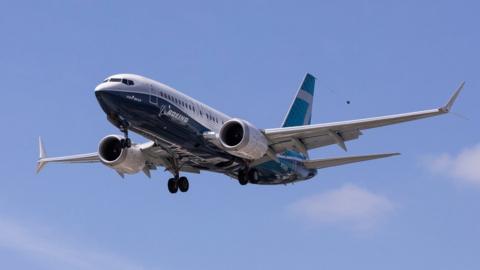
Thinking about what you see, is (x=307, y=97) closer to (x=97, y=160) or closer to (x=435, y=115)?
(x=97, y=160)

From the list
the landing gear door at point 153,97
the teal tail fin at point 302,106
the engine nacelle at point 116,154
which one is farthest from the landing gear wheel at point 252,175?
the teal tail fin at point 302,106

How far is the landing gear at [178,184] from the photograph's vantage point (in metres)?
60.6

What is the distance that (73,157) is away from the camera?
6506 centimetres

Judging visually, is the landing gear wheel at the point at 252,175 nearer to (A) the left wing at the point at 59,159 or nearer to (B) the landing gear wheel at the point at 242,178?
(B) the landing gear wheel at the point at 242,178

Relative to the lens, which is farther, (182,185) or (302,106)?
(302,106)

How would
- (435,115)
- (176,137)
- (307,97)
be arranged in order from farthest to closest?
(307,97) → (176,137) → (435,115)

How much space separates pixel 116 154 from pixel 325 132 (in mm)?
11828

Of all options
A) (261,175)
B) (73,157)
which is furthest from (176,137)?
(73,157)

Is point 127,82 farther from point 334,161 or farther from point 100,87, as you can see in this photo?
point 334,161

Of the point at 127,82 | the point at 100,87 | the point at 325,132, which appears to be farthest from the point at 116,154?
the point at 325,132

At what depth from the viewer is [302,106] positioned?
6944cm

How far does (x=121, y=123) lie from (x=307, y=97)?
19970mm

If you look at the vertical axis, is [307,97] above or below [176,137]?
above

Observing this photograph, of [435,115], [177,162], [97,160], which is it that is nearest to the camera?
[435,115]
